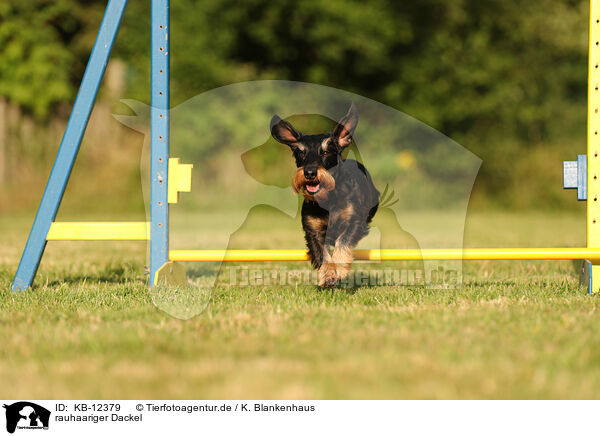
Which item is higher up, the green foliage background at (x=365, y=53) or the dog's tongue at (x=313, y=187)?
the green foliage background at (x=365, y=53)

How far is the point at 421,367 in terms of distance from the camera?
1851mm

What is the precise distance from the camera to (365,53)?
14836mm

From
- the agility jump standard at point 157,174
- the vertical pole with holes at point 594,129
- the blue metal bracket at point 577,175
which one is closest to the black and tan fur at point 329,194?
the agility jump standard at point 157,174

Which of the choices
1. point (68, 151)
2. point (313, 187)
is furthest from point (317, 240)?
point (68, 151)

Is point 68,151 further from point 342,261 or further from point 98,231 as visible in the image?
point 342,261

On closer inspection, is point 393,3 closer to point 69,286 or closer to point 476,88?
point 476,88

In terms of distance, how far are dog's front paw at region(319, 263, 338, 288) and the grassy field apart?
58 millimetres

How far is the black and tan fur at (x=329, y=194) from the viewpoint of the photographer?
3238 mm

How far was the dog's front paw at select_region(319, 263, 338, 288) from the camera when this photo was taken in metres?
3.24

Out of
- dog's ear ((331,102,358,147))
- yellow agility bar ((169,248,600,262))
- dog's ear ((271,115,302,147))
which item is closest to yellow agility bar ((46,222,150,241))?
yellow agility bar ((169,248,600,262))

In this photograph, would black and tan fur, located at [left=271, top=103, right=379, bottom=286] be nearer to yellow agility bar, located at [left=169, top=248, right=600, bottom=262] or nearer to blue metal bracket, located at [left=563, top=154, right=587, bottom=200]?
yellow agility bar, located at [left=169, top=248, right=600, bottom=262]

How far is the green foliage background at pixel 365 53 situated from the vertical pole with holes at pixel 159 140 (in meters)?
10.4

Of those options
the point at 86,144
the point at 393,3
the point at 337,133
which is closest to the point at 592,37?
the point at 337,133

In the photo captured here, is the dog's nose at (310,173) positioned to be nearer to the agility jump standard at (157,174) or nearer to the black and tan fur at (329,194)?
the black and tan fur at (329,194)
